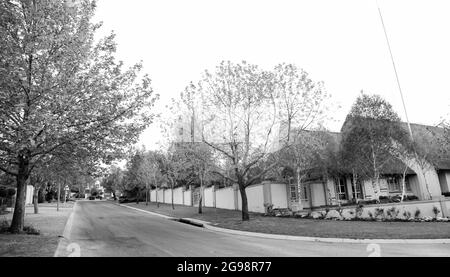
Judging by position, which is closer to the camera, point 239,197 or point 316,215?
point 316,215

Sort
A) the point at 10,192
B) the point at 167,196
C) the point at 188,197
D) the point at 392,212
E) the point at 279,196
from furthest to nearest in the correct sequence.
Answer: the point at 167,196, the point at 188,197, the point at 10,192, the point at 279,196, the point at 392,212

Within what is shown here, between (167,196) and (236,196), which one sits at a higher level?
(167,196)

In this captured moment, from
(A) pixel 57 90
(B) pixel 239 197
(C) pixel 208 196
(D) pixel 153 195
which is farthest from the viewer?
(D) pixel 153 195

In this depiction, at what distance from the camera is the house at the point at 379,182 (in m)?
27.5

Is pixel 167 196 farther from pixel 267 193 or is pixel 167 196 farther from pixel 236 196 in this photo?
pixel 267 193

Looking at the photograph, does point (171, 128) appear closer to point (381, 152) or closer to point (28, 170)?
point (28, 170)

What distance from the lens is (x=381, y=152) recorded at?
25656mm

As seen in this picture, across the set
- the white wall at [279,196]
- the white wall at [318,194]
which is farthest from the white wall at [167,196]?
the white wall at [279,196]

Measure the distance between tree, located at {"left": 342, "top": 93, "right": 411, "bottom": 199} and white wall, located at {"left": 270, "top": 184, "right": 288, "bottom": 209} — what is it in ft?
19.1

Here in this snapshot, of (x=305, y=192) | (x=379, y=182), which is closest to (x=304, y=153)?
(x=305, y=192)

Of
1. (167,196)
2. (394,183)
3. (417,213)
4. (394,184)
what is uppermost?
(167,196)

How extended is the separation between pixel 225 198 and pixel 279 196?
7994mm

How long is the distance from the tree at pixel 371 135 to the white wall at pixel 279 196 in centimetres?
584

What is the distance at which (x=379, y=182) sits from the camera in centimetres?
3125
